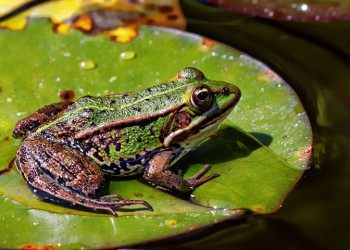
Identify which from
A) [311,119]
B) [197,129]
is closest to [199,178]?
[197,129]

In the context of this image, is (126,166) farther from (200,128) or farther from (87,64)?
(87,64)

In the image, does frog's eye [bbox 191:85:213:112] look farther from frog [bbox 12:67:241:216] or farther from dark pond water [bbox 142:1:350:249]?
dark pond water [bbox 142:1:350:249]

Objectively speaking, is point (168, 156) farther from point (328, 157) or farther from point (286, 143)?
point (328, 157)

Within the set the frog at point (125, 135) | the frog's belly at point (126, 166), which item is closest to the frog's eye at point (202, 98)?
the frog at point (125, 135)

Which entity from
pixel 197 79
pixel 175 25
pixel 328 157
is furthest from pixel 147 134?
pixel 175 25

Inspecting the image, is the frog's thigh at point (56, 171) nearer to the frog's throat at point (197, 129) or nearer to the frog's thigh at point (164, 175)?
the frog's thigh at point (164, 175)

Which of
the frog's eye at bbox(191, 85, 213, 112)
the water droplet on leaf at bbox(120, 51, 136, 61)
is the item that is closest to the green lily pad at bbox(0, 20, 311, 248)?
the water droplet on leaf at bbox(120, 51, 136, 61)

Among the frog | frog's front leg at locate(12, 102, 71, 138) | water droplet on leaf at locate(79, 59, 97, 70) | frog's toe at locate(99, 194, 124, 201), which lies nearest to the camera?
frog's toe at locate(99, 194, 124, 201)
